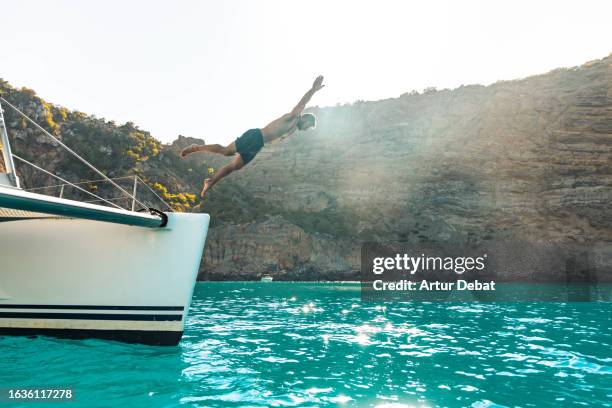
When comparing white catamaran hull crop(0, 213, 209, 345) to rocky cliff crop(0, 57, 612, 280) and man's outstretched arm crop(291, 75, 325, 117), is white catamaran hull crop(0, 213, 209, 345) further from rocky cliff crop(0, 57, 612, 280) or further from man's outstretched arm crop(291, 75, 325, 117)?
rocky cliff crop(0, 57, 612, 280)

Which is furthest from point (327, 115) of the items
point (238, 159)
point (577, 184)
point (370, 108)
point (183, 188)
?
point (238, 159)

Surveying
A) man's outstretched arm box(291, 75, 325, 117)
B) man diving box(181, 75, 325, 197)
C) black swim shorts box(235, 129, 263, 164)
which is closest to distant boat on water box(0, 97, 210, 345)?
man diving box(181, 75, 325, 197)

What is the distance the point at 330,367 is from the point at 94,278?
5.48 meters

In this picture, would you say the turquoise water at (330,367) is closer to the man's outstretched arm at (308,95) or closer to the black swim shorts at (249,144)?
the black swim shorts at (249,144)

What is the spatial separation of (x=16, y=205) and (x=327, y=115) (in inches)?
2857

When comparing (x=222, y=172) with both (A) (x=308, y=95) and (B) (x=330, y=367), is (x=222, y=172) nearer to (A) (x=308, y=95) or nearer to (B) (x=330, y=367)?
(A) (x=308, y=95)

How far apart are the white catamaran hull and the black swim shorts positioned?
11.0 feet

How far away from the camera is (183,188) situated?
2352 inches

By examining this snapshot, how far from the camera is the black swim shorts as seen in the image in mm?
6887

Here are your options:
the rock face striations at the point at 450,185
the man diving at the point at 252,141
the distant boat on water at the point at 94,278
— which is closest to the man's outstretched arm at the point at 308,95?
the man diving at the point at 252,141

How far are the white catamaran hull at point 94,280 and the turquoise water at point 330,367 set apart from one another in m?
0.43

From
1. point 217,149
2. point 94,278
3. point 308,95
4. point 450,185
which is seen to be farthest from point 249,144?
point 450,185

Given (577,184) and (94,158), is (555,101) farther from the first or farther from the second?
(94,158)

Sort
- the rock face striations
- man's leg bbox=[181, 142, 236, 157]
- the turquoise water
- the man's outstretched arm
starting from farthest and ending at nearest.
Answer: the rock face striations
man's leg bbox=[181, 142, 236, 157]
the man's outstretched arm
the turquoise water
